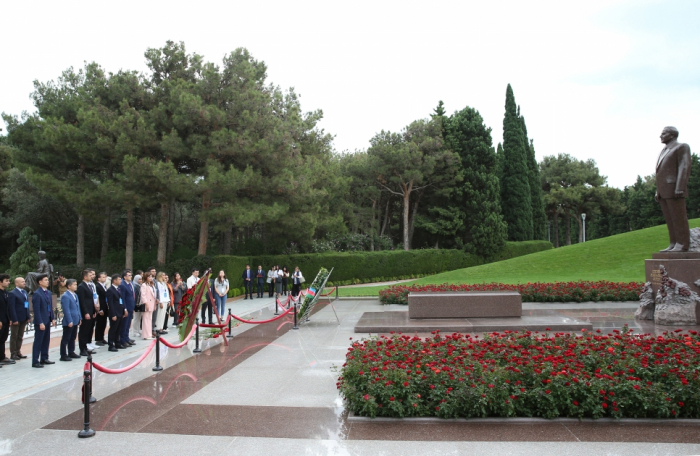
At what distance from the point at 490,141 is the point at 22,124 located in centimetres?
3470

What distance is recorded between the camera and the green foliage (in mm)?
29172

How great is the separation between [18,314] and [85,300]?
115 cm

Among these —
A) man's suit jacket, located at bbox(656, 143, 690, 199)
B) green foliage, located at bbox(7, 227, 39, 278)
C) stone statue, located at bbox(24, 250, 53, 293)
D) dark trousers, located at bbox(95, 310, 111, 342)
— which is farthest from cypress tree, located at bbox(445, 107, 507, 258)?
dark trousers, located at bbox(95, 310, 111, 342)

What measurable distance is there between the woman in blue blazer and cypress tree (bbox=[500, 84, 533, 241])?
42.0 meters

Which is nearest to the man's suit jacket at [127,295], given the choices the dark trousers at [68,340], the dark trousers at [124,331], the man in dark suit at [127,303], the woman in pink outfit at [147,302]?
the man in dark suit at [127,303]

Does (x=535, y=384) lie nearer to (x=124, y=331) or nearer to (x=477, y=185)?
(x=124, y=331)

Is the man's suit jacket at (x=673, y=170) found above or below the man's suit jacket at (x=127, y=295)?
above

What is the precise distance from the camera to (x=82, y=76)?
30.4 meters

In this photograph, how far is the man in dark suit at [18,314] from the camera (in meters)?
9.20

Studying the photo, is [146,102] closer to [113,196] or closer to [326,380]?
[113,196]

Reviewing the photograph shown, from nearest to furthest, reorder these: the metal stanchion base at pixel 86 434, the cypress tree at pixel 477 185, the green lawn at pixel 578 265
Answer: the metal stanchion base at pixel 86 434 < the green lawn at pixel 578 265 < the cypress tree at pixel 477 185

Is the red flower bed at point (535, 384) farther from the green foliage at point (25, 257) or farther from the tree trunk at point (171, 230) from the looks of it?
the green foliage at point (25, 257)

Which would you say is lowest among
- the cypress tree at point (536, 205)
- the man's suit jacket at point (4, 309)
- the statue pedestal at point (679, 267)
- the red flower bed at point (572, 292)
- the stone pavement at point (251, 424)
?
the stone pavement at point (251, 424)

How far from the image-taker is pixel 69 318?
9336mm
